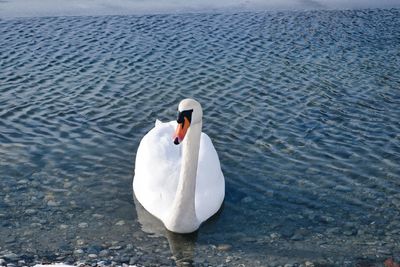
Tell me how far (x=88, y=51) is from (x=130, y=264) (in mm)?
9972

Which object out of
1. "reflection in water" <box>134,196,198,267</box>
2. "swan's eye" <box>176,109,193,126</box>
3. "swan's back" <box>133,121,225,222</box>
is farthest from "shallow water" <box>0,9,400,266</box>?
"swan's eye" <box>176,109,193,126</box>

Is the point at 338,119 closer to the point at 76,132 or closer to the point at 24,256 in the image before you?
the point at 76,132

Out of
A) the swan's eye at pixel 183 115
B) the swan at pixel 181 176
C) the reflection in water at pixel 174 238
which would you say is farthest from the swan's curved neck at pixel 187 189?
the swan's eye at pixel 183 115

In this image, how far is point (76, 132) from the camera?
12461mm

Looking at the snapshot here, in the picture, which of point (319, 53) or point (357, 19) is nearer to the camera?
point (319, 53)

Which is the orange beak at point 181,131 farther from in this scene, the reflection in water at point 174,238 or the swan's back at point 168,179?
the reflection in water at point 174,238

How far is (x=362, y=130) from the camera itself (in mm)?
12750

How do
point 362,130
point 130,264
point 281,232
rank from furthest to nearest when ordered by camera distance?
point 362,130 → point 281,232 → point 130,264

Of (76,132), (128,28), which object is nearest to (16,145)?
(76,132)

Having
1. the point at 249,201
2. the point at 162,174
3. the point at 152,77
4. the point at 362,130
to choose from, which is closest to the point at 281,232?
the point at 249,201

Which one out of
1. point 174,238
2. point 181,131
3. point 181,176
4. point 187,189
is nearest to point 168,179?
point 181,176

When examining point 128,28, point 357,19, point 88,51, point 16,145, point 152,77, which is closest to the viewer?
point 16,145

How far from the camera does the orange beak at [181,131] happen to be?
8.62m

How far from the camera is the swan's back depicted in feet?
31.3
